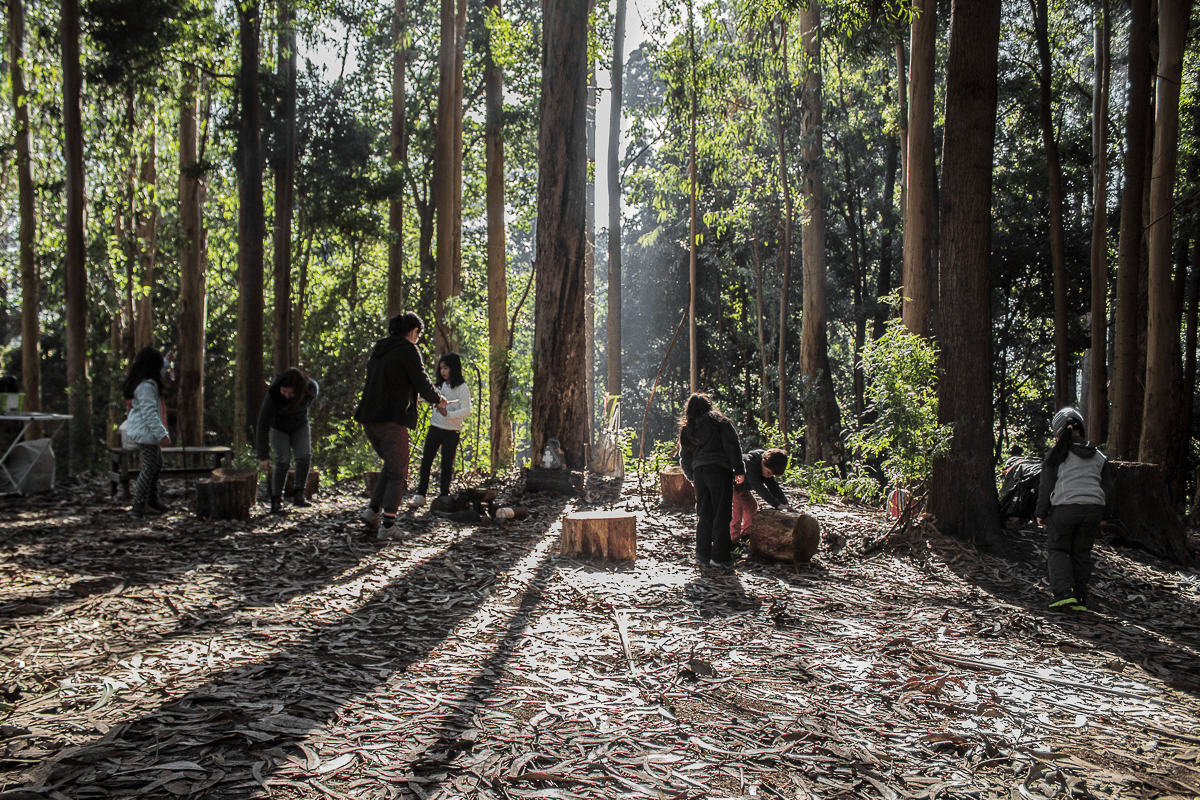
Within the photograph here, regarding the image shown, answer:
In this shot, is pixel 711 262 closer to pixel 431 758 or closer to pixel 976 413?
pixel 976 413

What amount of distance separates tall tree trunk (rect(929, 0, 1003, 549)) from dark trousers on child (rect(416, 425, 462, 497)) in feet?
19.4

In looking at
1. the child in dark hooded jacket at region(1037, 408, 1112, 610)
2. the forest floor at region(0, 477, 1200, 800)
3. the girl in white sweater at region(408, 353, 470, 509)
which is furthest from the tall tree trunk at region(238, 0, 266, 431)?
the child in dark hooded jacket at region(1037, 408, 1112, 610)

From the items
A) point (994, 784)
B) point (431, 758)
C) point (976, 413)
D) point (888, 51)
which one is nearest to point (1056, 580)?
point (976, 413)

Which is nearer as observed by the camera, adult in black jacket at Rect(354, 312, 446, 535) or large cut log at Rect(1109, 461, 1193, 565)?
adult in black jacket at Rect(354, 312, 446, 535)

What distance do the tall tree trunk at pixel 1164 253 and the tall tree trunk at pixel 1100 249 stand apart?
1603 mm

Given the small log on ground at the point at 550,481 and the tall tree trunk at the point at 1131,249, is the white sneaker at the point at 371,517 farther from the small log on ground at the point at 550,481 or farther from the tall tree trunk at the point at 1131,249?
the tall tree trunk at the point at 1131,249

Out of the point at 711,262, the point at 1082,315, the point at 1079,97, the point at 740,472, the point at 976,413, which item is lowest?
the point at 740,472

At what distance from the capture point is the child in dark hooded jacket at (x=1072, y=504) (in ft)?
19.9

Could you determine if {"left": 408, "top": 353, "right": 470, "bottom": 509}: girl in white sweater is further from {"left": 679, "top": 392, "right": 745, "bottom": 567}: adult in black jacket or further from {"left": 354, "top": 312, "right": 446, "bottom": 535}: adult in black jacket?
{"left": 679, "top": 392, "right": 745, "bottom": 567}: adult in black jacket

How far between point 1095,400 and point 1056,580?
8.98 metres

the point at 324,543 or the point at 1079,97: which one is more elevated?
the point at 1079,97

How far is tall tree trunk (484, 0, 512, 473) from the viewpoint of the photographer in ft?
43.4

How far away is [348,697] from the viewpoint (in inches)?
145

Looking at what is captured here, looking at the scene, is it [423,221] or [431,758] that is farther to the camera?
[423,221]
